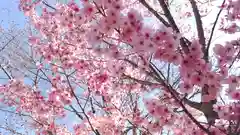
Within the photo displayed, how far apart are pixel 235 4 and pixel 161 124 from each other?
180 cm

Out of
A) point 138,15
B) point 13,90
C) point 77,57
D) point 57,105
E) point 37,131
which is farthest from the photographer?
point 37,131

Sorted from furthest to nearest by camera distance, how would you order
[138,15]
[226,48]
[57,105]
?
[57,105] < [226,48] < [138,15]

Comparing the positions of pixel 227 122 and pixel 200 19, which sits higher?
pixel 200 19

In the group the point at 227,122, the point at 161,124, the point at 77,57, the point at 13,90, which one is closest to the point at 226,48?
the point at 227,122

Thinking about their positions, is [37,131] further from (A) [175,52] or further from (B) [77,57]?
(A) [175,52]

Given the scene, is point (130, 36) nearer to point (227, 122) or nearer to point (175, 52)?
point (175, 52)

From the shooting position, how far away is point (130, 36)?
3.66 m

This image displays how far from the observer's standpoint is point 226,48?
13.3 feet

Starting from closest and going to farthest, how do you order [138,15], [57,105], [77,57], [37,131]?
[138,15] → [77,57] → [57,105] → [37,131]

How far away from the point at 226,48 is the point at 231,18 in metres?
0.64

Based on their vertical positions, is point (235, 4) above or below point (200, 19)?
below

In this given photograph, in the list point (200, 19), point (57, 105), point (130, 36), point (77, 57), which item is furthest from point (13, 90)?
point (130, 36)

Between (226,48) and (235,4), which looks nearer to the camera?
(226,48)

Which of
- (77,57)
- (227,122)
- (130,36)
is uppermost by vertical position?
(77,57)
